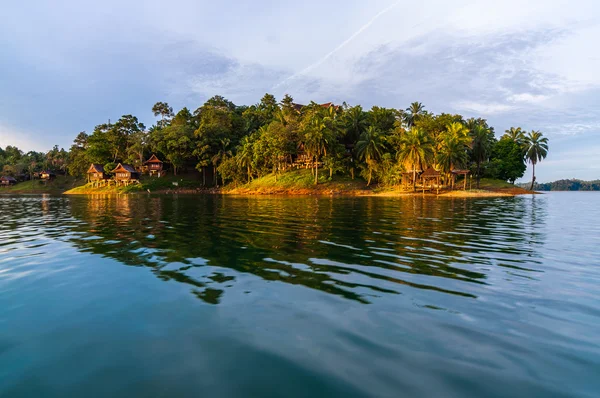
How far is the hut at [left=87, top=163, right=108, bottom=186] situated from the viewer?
89.2 metres

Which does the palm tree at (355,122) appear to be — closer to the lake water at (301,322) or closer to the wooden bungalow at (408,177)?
the wooden bungalow at (408,177)

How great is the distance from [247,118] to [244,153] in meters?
26.0

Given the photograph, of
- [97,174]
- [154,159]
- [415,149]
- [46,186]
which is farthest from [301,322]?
[46,186]

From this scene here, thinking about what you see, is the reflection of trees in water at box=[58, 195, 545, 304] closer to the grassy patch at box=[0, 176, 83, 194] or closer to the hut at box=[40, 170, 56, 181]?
the grassy patch at box=[0, 176, 83, 194]

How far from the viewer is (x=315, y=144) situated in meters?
63.6

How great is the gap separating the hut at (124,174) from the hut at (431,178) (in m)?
71.5

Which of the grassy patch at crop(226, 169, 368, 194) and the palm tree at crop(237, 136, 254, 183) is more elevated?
the palm tree at crop(237, 136, 254, 183)

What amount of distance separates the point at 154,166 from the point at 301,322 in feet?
313

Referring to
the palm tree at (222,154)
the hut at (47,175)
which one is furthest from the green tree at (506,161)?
the hut at (47,175)

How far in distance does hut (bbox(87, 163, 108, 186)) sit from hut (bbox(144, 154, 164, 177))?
1176 cm

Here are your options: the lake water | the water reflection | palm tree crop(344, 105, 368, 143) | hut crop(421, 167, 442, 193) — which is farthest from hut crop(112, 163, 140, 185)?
the lake water

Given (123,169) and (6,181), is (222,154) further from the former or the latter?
(6,181)

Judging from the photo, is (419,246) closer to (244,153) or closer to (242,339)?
(242,339)

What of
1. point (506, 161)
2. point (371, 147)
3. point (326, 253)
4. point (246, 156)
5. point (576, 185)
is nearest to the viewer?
point (326, 253)
